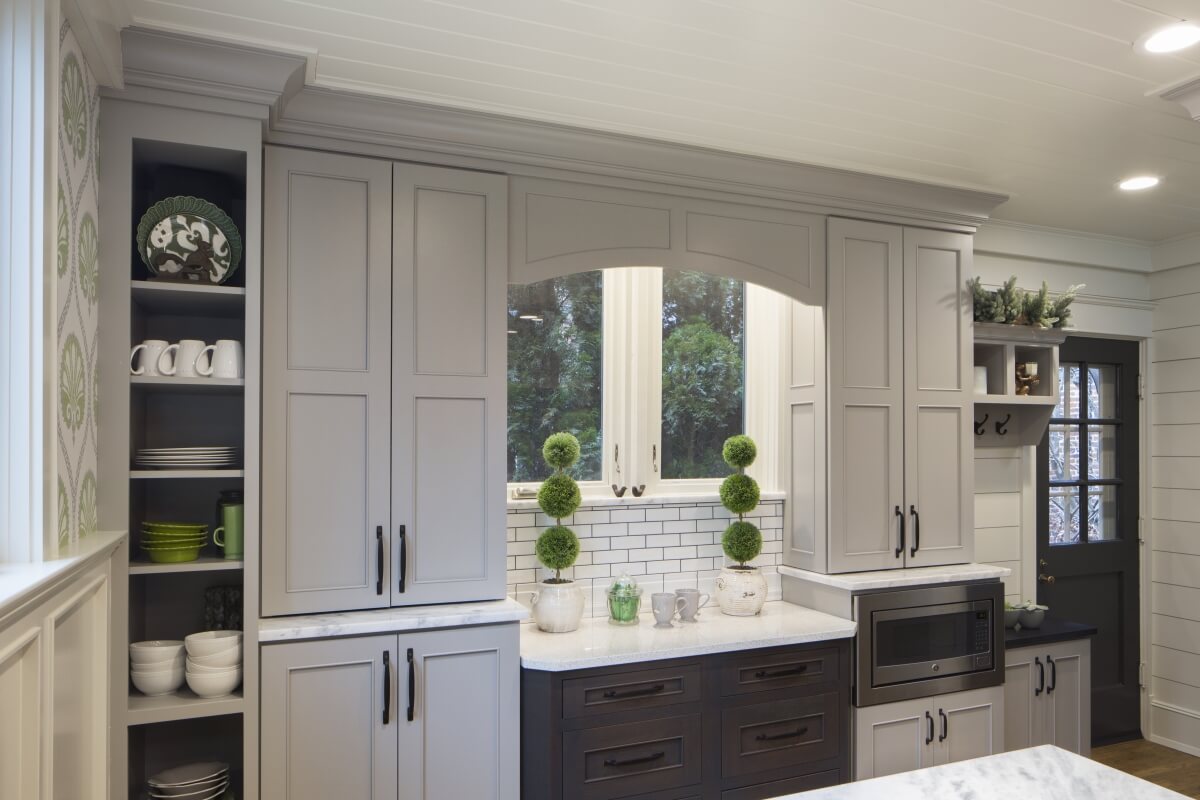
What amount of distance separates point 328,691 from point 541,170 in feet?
6.03

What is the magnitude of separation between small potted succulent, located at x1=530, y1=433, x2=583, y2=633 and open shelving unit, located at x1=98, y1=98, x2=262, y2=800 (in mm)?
1016

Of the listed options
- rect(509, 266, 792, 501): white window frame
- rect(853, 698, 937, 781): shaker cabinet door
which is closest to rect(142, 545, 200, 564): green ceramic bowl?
rect(509, 266, 792, 501): white window frame

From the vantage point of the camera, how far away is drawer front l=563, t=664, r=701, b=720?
2656 millimetres

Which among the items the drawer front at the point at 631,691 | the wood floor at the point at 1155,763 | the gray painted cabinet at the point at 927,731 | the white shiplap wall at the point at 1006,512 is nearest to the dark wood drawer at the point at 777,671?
the drawer front at the point at 631,691

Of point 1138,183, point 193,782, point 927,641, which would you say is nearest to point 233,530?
point 193,782

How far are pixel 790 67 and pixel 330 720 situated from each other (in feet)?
7.74

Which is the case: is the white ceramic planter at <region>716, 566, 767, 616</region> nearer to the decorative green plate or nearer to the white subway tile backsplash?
the white subway tile backsplash

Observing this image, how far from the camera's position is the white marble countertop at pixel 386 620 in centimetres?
236

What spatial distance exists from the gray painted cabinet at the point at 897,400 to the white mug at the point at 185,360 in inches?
91.2

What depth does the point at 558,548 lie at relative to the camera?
2.98 metres

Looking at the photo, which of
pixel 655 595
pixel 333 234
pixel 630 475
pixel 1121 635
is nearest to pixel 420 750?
pixel 655 595

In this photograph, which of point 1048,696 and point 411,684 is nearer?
point 411,684

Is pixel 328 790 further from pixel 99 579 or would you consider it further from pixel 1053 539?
pixel 1053 539

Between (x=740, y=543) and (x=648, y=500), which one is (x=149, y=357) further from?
(x=740, y=543)
